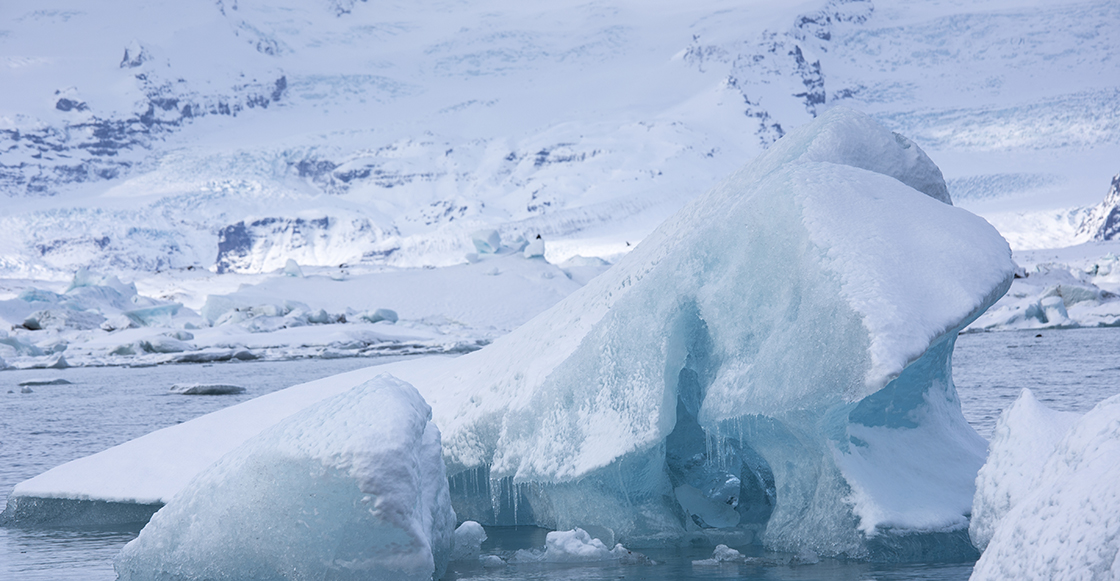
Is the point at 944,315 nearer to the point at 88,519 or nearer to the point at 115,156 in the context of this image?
the point at 88,519

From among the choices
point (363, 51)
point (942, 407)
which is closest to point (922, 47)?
point (363, 51)

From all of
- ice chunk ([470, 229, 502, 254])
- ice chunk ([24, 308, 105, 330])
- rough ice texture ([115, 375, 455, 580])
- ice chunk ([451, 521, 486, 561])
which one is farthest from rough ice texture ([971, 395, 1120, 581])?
ice chunk ([470, 229, 502, 254])

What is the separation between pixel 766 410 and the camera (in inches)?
185

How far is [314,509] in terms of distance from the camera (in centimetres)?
436

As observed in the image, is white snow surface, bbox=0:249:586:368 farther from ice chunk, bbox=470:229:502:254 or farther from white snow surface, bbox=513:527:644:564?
white snow surface, bbox=513:527:644:564

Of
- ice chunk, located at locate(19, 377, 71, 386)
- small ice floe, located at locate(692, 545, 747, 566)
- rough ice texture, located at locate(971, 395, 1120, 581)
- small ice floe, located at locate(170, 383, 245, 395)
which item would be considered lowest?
ice chunk, located at locate(19, 377, 71, 386)

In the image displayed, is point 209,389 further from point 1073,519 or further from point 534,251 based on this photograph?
point 534,251

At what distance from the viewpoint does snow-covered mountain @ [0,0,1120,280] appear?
336ft

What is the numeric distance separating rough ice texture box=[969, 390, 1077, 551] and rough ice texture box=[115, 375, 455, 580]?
7.52 ft

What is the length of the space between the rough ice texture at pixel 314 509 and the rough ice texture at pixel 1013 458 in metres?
2.29

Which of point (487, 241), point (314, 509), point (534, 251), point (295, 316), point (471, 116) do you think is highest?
point (314, 509)

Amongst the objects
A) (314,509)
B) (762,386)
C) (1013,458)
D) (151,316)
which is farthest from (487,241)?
(1013,458)

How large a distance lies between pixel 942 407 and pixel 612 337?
195 centimetres

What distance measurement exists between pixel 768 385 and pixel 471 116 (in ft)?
439
